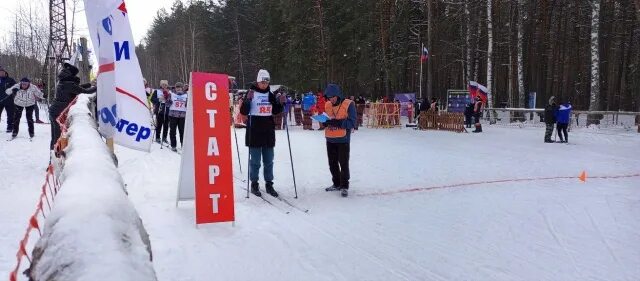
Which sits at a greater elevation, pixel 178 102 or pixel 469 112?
pixel 178 102

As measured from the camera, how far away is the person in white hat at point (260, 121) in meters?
7.02

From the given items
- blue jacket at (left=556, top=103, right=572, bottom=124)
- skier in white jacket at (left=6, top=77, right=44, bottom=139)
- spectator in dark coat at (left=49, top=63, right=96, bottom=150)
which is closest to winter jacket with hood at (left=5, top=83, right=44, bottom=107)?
skier in white jacket at (left=6, top=77, right=44, bottom=139)

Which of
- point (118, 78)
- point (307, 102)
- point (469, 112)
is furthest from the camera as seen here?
point (469, 112)

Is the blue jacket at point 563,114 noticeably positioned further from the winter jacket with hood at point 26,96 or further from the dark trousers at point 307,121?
the winter jacket with hood at point 26,96

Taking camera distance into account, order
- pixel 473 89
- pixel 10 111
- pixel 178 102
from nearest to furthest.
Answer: pixel 178 102, pixel 10 111, pixel 473 89

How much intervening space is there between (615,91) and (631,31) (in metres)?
5.06

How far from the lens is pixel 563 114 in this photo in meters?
16.1

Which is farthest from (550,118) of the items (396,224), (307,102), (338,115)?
(396,224)

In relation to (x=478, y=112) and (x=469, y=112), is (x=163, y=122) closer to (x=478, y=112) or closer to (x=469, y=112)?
(x=478, y=112)

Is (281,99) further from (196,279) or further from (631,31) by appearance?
(631,31)

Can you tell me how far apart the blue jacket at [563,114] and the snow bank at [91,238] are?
16.9 m

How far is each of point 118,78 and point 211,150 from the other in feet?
4.41

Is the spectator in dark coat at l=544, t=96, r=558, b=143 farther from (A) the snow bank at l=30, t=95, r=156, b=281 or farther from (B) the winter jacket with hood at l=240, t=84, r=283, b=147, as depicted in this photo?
(A) the snow bank at l=30, t=95, r=156, b=281

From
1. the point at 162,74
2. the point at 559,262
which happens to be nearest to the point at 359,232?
the point at 559,262
